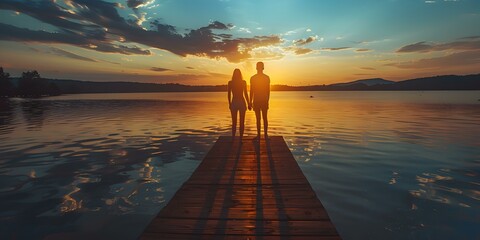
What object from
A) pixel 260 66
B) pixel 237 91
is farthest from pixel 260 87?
pixel 237 91

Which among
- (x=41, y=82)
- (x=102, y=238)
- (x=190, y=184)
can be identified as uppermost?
(x=41, y=82)

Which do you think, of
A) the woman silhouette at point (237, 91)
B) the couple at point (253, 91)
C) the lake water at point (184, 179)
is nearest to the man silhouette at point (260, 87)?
the couple at point (253, 91)

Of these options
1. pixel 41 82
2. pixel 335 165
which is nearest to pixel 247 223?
pixel 335 165

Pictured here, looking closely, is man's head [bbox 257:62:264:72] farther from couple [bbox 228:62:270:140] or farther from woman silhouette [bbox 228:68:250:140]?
woman silhouette [bbox 228:68:250:140]

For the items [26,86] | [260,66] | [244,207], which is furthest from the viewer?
[26,86]

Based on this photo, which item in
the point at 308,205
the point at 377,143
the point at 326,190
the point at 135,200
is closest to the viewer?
the point at 308,205

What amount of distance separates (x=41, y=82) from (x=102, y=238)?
6705 inches

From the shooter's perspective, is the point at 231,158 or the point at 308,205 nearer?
the point at 308,205

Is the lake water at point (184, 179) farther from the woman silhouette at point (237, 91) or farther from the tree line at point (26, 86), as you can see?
the tree line at point (26, 86)

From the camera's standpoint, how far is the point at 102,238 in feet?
22.8

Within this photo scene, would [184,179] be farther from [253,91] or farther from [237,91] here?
[253,91]

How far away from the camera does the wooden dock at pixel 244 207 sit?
427 cm

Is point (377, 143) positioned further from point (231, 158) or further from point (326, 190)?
point (231, 158)

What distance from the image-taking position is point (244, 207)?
526 cm
